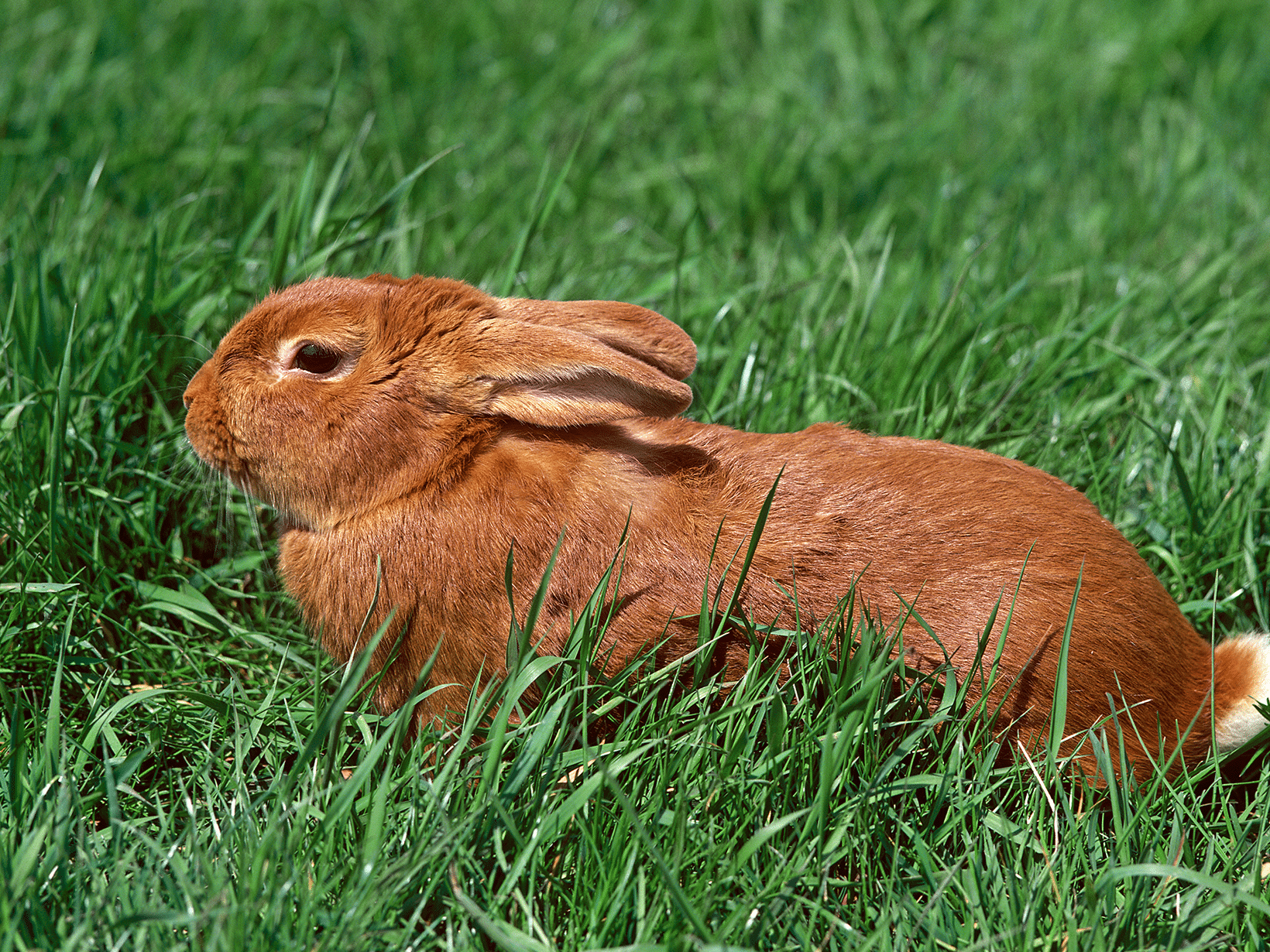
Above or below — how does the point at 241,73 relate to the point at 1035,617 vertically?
above

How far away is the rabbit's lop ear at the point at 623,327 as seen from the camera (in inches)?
107

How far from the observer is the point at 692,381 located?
3453 millimetres

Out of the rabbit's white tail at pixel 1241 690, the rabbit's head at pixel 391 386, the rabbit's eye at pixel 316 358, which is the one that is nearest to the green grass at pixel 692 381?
the rabbit's white tail at pixel 1241 690

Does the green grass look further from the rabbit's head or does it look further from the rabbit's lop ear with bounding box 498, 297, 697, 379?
the rabbit's lop ear with bounding box 498, 297, 697, 379

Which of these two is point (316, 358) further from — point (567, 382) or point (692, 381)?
point (692, 381)

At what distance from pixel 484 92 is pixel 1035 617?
355 cm

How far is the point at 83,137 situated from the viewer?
422 cm

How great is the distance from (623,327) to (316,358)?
0.70m

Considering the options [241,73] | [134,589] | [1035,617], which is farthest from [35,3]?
[1035,617]

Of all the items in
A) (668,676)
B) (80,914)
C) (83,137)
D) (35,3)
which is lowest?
(80,914)

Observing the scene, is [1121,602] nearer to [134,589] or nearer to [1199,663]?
[1199,663]

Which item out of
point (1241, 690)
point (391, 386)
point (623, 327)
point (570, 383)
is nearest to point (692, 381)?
point (623, 327)

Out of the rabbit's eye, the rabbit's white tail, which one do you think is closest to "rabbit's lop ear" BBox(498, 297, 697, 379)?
the rabbit's eye

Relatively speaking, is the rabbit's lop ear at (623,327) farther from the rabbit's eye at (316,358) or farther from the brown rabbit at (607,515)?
the rabbit's eye at (316,358)
